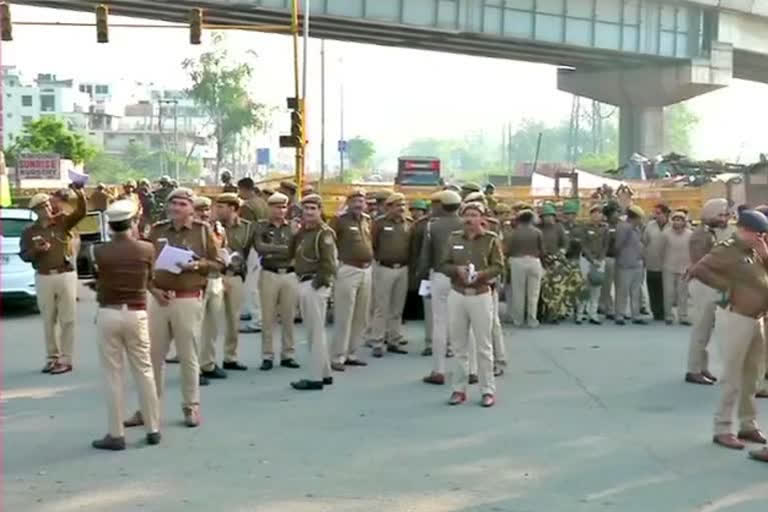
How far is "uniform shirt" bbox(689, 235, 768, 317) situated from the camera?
9711 millimetres

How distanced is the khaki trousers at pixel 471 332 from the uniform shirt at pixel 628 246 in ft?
24.7

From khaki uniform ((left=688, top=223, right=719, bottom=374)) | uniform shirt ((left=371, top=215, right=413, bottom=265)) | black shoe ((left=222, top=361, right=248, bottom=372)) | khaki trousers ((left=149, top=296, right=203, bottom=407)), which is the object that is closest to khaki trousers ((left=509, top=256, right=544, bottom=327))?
uniform shirt ((left=371, top=215, right=413, bottom=265))

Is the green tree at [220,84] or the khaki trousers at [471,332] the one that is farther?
the green tree at [220,84]

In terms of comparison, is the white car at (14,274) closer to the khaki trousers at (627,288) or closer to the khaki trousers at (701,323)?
the khaki trousers at (627,288)

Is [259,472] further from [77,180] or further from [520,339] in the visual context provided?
[520,339]

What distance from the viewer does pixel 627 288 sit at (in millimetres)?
18875

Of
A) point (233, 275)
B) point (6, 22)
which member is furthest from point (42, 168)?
point (233, 275)

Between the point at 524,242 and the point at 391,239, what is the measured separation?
11.3 ft

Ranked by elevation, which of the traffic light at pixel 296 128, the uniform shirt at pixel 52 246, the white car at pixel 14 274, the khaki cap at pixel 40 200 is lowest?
the white car at pixel 14 274

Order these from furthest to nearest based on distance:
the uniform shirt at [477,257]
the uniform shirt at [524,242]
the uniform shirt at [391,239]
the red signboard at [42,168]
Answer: the red signboard at [42,168]
the uniform shirt at [524,242]
the uniform shirt at [391,239]
the uniform shirt at [477,257]

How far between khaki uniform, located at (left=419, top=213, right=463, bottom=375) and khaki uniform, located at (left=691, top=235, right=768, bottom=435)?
335 centimetres

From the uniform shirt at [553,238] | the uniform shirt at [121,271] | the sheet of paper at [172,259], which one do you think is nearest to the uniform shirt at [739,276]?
the sheet of paper at [172,259]

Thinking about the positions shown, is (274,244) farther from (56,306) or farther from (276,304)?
(56,306)

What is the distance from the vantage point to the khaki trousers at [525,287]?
17.8 meters
